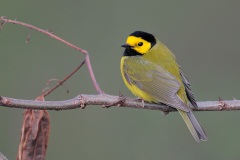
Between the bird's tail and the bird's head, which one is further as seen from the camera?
the bird's head

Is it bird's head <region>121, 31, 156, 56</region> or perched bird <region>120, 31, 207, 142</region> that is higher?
bird's head <region>121, 31, 156, 56</region>

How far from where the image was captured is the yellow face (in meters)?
5.70

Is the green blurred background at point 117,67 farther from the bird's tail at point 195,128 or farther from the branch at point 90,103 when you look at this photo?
the branch at point 90,103

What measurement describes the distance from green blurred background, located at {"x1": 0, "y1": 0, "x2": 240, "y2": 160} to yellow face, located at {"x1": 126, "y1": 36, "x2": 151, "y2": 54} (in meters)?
1.86

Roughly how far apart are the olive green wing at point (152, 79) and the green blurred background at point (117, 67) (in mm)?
1938

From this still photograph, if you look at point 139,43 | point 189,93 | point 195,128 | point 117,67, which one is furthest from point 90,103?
point 117,67

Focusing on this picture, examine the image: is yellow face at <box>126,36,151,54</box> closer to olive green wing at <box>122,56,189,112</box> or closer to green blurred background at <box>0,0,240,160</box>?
olive green wing at <box>122,56,189,112</box>

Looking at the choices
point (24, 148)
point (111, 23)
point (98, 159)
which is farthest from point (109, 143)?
point (24, 148)

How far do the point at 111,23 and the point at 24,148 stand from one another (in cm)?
489

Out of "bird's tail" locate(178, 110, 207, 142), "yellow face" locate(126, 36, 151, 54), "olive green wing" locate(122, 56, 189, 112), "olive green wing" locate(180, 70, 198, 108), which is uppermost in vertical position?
"yellow face" locate(126, 36, 151, 54)

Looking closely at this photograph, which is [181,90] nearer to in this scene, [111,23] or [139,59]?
[139,59]

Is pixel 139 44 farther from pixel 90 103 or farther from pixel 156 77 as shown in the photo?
pixel 90 103

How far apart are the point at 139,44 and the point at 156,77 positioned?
0.41 metres

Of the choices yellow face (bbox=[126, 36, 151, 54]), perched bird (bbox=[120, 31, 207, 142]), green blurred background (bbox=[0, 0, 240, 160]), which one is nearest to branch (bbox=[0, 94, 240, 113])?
perched bird (bbox=[120, 31, 207, 142])
